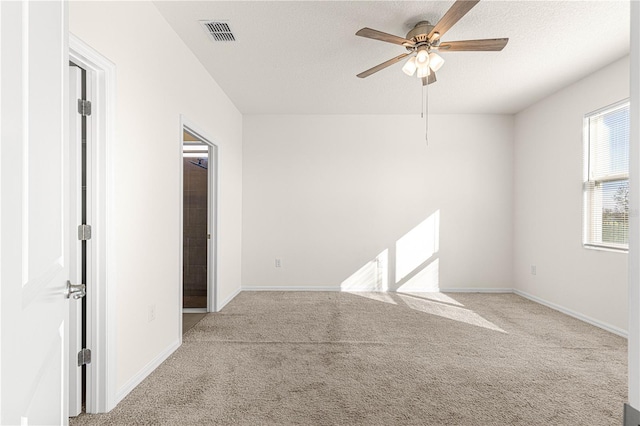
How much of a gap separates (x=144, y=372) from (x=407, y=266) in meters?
3.81

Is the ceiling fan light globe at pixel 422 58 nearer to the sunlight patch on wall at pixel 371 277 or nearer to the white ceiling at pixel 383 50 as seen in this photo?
the white ceiling at pixel 383 50

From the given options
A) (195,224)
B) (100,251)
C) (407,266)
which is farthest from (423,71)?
(195,224)

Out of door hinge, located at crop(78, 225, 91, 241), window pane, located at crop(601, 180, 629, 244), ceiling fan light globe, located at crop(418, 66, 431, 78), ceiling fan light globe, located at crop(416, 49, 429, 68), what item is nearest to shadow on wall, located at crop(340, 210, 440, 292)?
window pane, located at crop(601, 180, 629, 244)

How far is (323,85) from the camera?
4039 millimetres

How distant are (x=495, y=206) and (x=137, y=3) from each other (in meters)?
5.04

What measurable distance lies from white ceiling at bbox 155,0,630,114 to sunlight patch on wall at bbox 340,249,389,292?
230 centimetres

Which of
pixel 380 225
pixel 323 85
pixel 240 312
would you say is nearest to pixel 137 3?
pixel 323 85

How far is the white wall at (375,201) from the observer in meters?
5.17

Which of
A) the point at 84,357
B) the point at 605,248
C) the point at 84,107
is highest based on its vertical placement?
the point at 84,107

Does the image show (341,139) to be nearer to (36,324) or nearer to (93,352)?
(93,352)

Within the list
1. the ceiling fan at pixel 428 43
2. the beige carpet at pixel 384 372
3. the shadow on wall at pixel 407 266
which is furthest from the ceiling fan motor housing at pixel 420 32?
the shadow on wall at pixel 407 266

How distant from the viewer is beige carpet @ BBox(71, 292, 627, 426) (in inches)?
77.2

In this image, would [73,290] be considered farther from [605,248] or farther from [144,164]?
[605,248]

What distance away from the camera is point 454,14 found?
2.17 meters
